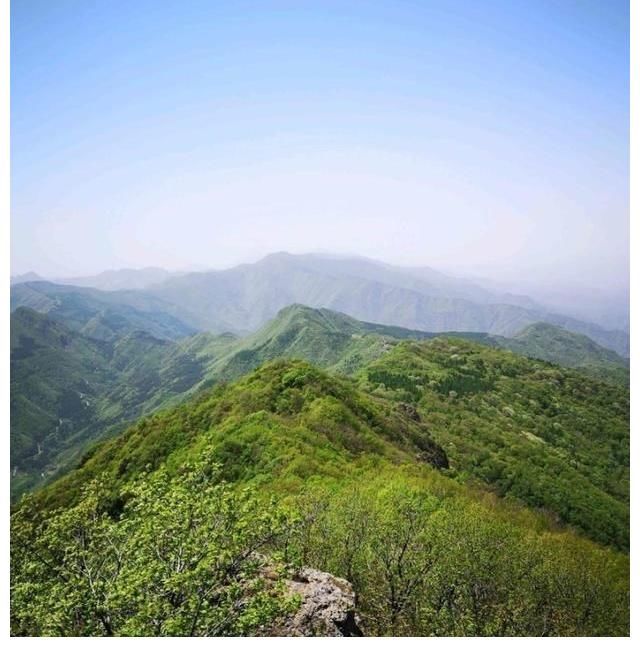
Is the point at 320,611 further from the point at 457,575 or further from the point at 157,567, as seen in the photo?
the point at 457,575

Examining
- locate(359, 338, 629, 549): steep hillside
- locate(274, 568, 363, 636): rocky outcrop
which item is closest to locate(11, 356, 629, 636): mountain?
locate(274, 568, 363, 636): rocky outcrop

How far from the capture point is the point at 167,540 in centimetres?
1287

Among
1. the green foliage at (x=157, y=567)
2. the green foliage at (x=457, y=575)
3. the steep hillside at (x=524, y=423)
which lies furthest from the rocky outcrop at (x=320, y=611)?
the steep hillside at (x=524, y=423)

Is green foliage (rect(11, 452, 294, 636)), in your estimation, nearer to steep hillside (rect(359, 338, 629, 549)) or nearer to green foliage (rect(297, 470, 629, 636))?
green foliage (rect(297, 470, 629, 636))

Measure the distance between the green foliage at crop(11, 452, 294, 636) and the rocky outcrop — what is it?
166cm

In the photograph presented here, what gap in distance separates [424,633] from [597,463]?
309ft

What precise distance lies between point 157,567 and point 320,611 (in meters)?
5.96

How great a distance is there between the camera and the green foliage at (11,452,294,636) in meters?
11.5

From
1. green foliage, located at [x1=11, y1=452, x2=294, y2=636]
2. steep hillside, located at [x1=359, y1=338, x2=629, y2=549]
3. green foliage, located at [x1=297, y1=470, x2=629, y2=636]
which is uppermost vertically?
green foliage, located at [x1=11, y1=452, x2=294, y2=636]

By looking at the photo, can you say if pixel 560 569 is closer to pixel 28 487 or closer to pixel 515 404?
pixel 515 404

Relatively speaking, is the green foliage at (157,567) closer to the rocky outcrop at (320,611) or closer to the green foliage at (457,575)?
the rocky outcrop at (320,611)

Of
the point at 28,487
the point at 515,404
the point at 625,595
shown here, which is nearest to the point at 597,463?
the point at 515,404

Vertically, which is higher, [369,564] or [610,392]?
[369,564]

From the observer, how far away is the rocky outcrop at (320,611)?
15.1 meters
